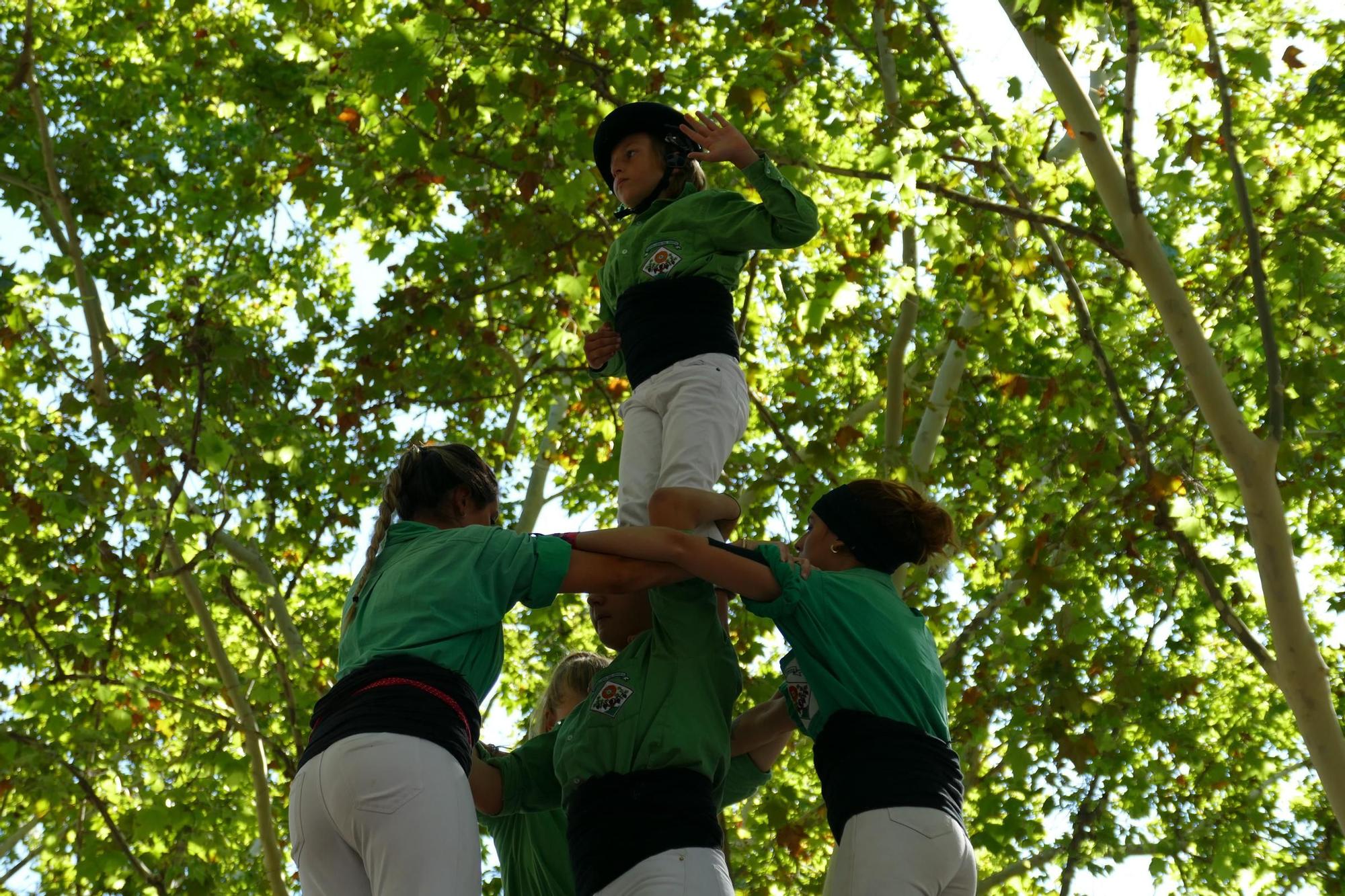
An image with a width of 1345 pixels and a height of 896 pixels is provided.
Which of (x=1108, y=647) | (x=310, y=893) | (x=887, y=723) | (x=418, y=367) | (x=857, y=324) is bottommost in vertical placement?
(x=310, y=893)

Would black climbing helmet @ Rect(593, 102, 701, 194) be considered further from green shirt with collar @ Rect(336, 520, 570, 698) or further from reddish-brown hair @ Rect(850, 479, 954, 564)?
green shirt with collar @ Rect(336, 520, 570, 698)

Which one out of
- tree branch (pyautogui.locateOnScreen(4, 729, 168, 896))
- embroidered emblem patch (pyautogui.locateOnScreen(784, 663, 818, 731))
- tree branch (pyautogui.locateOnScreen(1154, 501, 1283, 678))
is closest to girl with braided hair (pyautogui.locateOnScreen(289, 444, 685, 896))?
embroidered emblem patch (pyautogui.locateOnScreen(784, 663, 818, 731))

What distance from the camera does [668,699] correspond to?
9.76 feet

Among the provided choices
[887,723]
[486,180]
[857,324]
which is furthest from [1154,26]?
[887,723]

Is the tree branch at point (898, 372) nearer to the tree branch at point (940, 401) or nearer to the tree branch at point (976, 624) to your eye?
the tree branch at point (940, 401)

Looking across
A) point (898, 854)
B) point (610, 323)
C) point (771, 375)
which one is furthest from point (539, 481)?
point (898, 854)

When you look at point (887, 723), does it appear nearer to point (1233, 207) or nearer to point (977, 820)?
point (977, 820)

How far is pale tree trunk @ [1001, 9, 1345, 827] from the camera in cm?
513

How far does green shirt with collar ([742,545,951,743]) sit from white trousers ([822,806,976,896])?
0.23 metres

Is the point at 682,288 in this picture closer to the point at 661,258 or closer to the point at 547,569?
the point at 661,258

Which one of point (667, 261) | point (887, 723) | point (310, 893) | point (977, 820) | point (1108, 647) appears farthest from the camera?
point (1108, 647)

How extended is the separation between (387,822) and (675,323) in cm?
168

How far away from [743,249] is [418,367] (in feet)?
17.6

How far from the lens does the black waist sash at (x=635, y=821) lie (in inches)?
109
